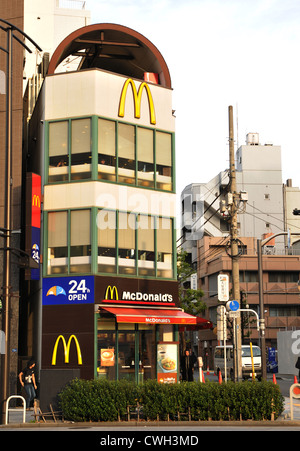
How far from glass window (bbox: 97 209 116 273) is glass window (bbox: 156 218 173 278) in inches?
97.3

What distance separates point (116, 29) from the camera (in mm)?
32594

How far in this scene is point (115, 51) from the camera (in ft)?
115

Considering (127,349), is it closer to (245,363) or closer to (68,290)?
(68,290)

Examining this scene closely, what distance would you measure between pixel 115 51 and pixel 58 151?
780 cm

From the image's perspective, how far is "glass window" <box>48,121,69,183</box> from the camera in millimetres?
30234

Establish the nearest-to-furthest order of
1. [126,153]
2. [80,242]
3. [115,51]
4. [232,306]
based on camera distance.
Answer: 1. [232,306]
2. [80,242]
3. [126,153]
4. [115,51]

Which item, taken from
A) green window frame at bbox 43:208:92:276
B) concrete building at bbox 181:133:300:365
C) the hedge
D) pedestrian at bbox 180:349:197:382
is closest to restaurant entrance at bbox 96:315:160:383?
green window frame at bbox 43:208:92:276

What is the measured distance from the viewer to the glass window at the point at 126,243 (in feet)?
97.7

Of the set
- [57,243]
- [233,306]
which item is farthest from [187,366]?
[57,243]

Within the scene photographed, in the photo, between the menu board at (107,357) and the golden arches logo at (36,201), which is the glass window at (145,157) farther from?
the menu board at (107,357)

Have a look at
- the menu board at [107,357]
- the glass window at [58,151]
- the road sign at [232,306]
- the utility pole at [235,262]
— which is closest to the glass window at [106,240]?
the glass window at [58,151]

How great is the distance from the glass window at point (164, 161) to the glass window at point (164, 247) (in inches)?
70.3

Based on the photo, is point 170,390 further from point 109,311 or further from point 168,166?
point 168,166
